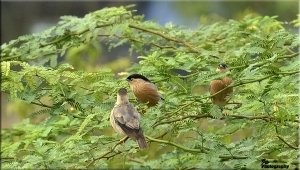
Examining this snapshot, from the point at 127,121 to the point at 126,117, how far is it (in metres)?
0.02

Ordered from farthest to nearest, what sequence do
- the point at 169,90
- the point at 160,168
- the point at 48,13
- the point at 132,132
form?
the point at 48,13 → the point at 160,168 → the point at 169,90 → the point at 132,132

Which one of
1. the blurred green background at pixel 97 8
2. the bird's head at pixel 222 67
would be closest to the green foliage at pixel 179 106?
the bird's head at pixel 222 67

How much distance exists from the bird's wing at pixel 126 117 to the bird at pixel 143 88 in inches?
7.2

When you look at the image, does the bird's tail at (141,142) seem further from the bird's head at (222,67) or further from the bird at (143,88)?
the bird's head at (222,67)

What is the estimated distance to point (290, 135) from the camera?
11.1 ft

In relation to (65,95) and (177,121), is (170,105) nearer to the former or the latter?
(177,121)

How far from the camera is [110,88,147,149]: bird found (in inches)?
105

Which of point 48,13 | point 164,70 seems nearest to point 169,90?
point 164,70

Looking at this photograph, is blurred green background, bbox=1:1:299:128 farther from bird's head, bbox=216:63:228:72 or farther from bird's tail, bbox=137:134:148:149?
bird's tail, bbox=137:134:148:149

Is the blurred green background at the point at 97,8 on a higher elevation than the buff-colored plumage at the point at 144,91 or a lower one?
higher

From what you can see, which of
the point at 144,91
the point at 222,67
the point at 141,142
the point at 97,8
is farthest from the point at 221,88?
the point at 97,8

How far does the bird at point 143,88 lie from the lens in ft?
9.38

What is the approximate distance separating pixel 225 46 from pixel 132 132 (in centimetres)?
178

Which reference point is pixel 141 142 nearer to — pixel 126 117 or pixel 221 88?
pixel 126 117
